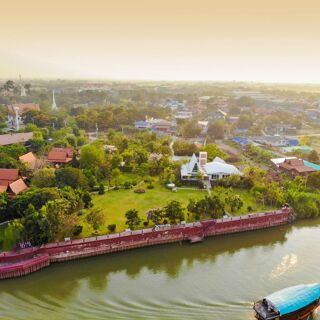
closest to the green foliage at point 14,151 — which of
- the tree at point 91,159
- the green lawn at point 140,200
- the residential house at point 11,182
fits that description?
the residential house at point 11,182

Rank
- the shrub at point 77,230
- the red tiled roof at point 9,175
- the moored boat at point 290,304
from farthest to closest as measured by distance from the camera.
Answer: the red tiled roof at point 9,175 → the shrub at point 77,230 → the moored boat at point 290,304

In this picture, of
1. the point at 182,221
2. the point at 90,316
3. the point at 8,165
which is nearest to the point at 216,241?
the point at 182,221

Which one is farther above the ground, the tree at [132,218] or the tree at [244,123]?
the tree at [244,123]

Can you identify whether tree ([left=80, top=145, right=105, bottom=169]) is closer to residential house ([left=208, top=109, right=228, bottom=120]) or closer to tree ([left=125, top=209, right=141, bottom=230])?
tree ([left=125, top=209, right=141, bottom=230])

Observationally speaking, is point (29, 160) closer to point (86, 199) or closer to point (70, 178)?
point (70, 178)

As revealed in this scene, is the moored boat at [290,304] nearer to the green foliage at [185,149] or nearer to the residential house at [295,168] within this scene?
the residential house at [295,168]

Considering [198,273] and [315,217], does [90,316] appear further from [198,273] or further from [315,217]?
[315,217]

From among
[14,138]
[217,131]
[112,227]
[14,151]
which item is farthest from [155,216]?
[217,131]
